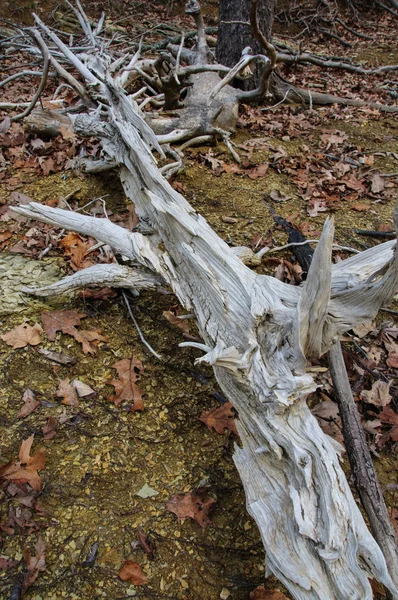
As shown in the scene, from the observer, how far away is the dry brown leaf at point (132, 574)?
2189mm

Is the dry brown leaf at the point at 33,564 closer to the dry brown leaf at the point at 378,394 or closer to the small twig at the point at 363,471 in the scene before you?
the small twig at the point at 363,471

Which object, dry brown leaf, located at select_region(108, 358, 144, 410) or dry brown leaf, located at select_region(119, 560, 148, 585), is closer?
dry brown leaf, located at select_region(119, 560, 148, 585)

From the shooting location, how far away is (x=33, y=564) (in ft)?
7.19

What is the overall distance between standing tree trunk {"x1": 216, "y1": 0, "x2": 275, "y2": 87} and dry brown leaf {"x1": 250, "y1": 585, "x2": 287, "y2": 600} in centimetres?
675

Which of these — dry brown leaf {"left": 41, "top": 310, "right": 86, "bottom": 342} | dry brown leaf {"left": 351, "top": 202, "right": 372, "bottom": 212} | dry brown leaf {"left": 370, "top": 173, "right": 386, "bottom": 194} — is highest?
dry brown leaf {"left": 370, "top": 173, "right": 386, "bottom": 194}

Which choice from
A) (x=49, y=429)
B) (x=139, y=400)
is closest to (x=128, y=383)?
(x=139, y=400)

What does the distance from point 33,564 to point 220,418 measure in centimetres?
130

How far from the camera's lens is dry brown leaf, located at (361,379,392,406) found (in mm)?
3066

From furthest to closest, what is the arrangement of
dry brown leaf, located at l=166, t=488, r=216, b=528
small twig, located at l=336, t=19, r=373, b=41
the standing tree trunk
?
small twig, located at l=336, t=19, r=373, b=41 → the standing tree trunk → dry brown leaf, located at l=166, t=488, r=216, b=528

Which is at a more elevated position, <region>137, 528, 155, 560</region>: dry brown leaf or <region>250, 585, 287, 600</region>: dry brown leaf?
<region>250, 585, 287, 600</region>: dry brown leaf

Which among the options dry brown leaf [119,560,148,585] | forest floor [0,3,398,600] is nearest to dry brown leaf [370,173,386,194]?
forest floor [0,3,398,600]

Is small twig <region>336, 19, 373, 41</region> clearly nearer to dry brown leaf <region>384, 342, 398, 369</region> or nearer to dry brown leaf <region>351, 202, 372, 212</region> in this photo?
dry brown leaf <region>351, 202, 372, 212</region>

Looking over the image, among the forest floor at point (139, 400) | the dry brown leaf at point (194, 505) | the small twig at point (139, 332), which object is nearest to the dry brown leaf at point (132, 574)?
the forest floor at point (139, 400)

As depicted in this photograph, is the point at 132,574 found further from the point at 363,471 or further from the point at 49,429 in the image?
the point at 363,471
